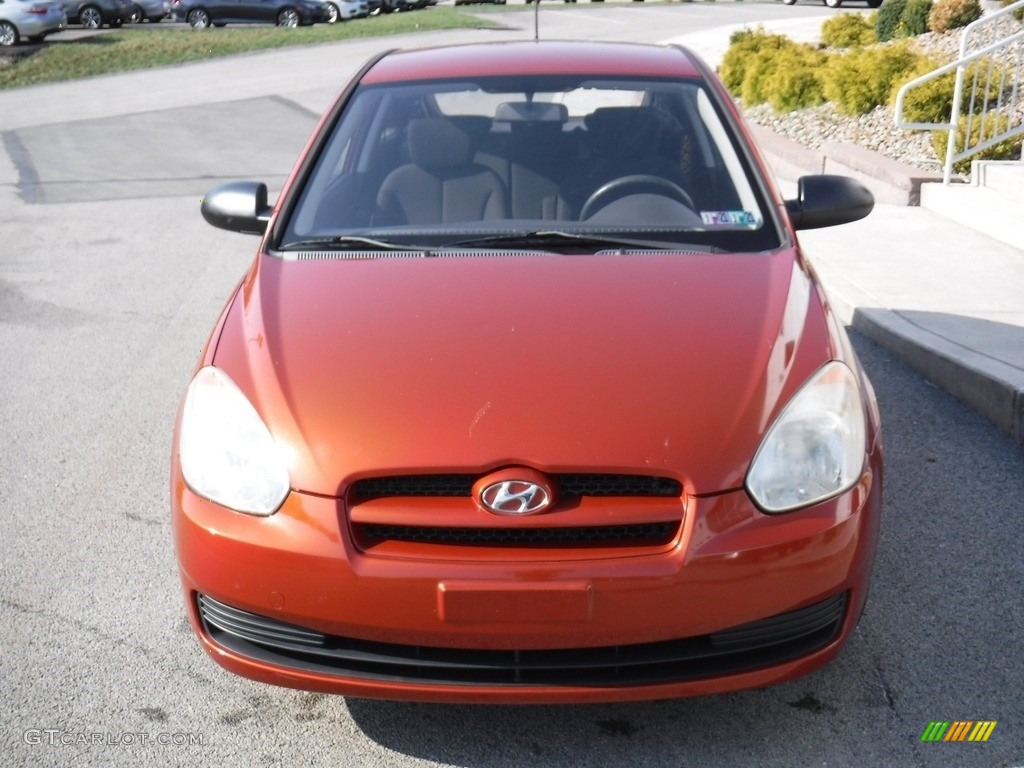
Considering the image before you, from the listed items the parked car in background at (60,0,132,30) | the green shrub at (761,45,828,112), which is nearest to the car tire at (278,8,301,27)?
the parked car in background at (60,0,132,30)

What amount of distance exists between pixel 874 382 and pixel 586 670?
3.37 m

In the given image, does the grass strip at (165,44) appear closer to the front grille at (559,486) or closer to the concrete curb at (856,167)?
the concrete curb at (856,167)

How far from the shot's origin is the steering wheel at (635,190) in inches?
155

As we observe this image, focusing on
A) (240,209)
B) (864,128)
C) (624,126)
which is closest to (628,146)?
(624,126)

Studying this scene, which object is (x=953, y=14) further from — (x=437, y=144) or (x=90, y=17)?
(x=90, y=17)

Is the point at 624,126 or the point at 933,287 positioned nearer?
the point at 624,126

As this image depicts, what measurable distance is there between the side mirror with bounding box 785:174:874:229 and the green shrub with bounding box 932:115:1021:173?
6.04 metres

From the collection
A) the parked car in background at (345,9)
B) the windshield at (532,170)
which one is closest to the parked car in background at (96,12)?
the parked car in background at (345,9)

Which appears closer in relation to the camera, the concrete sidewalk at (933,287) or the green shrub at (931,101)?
the concrete sidewalk at (933,287)

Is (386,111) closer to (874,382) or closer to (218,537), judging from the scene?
(218,537)

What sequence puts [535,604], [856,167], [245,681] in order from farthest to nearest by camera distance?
1. [856,167]
2. [245,681]
3. [535,604]

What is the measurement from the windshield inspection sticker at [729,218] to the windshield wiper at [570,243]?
0.68 ft

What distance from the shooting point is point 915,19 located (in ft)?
53.2

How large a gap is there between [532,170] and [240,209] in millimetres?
1012
